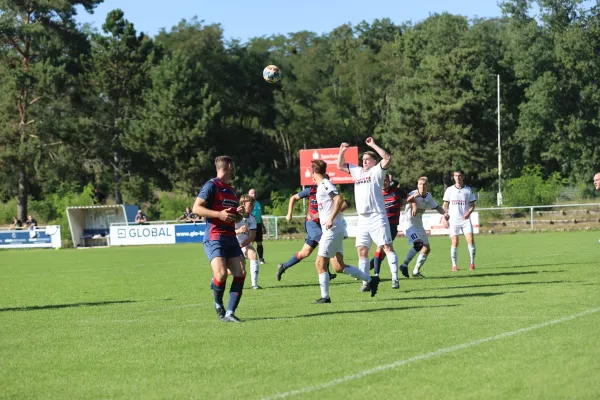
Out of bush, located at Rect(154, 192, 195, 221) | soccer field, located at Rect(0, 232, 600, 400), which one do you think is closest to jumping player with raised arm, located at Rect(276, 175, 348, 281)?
soccer field, located at Rect(0, 232, 600, 400)

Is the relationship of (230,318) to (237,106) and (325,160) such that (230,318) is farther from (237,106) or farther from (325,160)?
(237,106)

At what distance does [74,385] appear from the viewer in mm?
7223

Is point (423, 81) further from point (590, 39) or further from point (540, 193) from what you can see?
point (540, 193)

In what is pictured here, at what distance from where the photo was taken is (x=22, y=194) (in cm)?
6850

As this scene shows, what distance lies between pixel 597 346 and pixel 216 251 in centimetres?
484

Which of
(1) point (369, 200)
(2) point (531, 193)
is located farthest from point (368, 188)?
(2) point (531, 193)

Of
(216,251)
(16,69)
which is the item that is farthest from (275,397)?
(16,69)

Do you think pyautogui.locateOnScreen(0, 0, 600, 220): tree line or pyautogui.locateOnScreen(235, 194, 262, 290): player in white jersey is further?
pyautogui.locateOnScreen(0, 0, 600, 220): tree line

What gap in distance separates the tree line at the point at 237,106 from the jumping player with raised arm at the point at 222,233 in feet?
193

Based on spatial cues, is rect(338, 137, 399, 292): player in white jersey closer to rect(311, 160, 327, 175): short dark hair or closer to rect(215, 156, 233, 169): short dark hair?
rect(311, 160, 327, 175): short dark hair

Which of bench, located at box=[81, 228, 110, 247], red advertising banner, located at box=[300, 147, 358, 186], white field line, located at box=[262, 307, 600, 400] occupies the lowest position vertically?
bench, located at box=[81, 228, 110, 247]

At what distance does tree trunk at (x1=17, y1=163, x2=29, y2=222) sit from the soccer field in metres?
53.9

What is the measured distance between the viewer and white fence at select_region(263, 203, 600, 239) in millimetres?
45250

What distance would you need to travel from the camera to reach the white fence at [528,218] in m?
45.2
